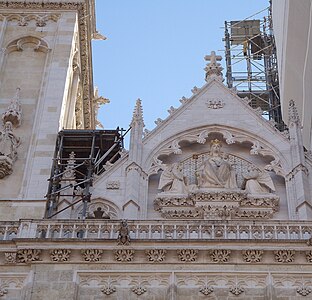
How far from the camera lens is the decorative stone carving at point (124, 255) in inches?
701

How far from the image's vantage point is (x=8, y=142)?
21.6 meters

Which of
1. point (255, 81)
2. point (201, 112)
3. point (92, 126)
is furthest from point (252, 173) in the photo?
point (255, 81)

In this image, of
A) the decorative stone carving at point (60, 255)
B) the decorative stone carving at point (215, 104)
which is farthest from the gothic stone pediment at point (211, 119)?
the decorative stone carving at point (60, 255)

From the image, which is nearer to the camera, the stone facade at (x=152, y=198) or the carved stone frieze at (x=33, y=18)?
the stone facade at (x=152, y=198)

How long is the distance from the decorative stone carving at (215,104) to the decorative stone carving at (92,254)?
5.83 m

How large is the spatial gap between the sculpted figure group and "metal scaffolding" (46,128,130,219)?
4.61 ft

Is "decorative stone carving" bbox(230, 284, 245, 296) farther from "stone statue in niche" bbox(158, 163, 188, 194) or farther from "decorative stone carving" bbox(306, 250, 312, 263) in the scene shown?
"stone statue in niche" bbox(158, 163, 188, 194)

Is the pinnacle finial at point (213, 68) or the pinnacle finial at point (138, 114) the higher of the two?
the pinnacle finial at point (213, 68)

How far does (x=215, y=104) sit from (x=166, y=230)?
494 centimetres

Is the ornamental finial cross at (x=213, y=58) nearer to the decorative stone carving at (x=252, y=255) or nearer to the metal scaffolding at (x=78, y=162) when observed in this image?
the metal scaffolding at (x=78, y=162)

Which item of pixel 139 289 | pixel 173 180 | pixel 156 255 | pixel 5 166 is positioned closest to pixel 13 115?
pixel 5 166

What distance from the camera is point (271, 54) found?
33938mm

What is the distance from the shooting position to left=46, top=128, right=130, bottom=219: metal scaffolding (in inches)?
798

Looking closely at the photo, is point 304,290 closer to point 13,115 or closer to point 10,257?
point 10,257
